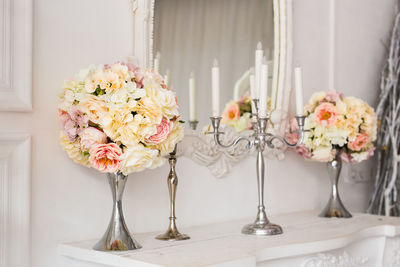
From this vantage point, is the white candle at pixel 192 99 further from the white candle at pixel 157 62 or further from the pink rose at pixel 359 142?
the pink rose at pixel 359 142

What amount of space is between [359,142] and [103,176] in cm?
108

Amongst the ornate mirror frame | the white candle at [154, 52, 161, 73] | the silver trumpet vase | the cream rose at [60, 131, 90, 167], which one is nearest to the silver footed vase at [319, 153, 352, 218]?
the ornate mirror frame

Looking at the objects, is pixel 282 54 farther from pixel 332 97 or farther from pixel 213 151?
pixel 213 151

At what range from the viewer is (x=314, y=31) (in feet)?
8.68

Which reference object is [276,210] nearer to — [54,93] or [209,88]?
[209,88]

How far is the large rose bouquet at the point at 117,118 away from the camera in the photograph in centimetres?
156

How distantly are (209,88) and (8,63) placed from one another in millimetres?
771

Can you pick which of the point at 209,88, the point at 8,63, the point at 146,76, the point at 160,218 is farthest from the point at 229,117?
the point at 8,63

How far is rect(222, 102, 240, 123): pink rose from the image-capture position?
7.27 ft

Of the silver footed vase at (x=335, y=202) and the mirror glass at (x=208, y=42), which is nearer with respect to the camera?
the mirror glass at (x=208, y=42)

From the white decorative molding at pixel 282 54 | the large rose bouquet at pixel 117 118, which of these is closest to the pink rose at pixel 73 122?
the large rose bouquet at pixel 117 118

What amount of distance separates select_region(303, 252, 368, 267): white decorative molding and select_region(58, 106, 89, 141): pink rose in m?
0.82

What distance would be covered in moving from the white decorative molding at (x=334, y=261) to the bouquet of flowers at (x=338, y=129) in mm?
479

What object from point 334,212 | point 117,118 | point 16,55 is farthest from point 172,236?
point 334,212
